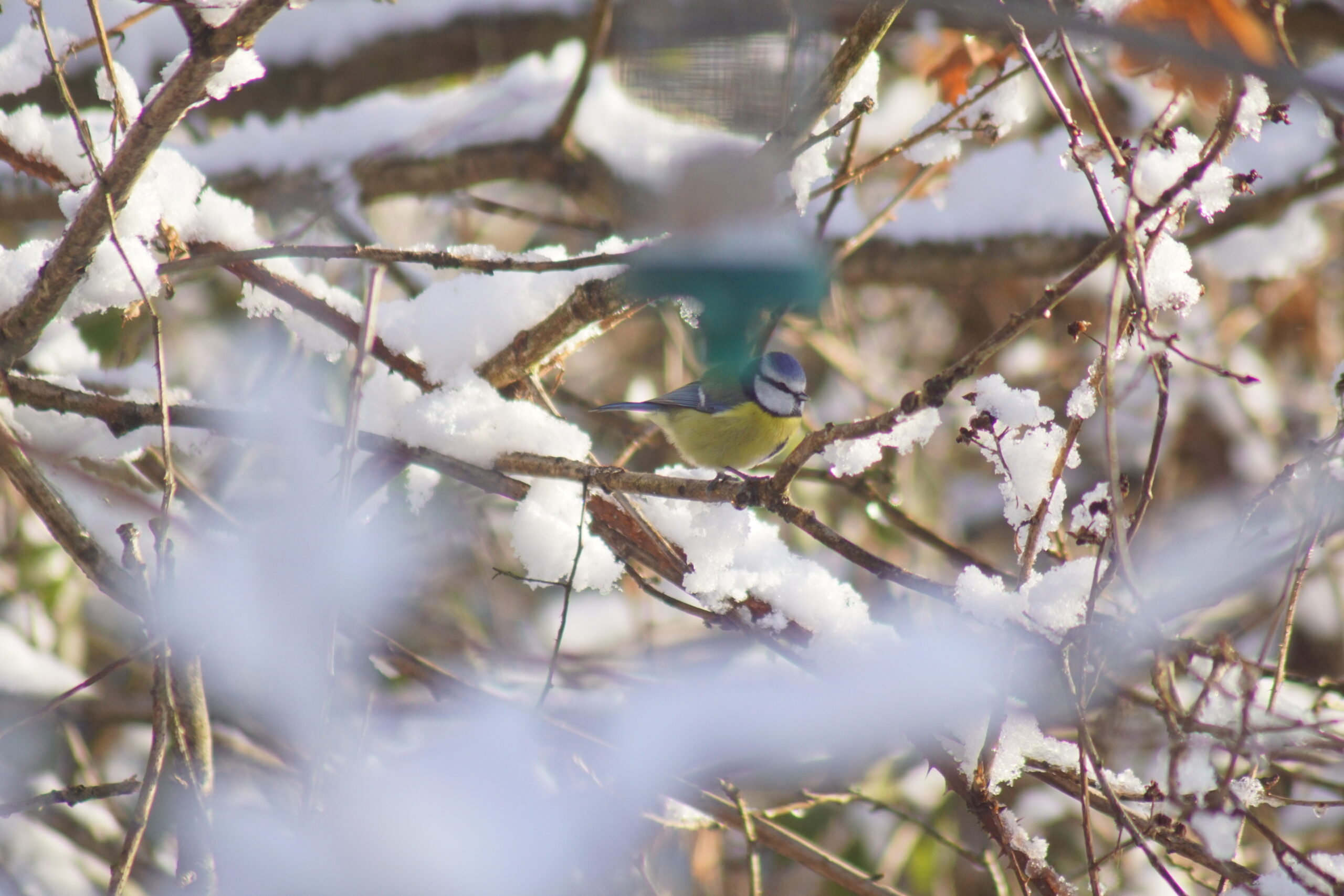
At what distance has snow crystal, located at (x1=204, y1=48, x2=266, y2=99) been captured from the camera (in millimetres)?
1535

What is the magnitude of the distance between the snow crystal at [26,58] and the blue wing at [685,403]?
1.49 metres

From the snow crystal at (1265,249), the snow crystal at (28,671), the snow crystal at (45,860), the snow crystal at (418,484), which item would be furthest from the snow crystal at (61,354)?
the snow crystal at (1265,249)

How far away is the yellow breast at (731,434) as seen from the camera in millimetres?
2844

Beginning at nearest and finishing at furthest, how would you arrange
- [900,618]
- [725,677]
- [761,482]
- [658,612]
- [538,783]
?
[761,482], [538,783], [900,618], [725,677], [658,612]

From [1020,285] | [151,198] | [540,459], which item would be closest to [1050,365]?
[1020,285]

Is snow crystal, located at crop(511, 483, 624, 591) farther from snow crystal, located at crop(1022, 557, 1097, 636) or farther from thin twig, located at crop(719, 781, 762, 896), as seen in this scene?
snow crystal, located at crop(1022, 557, 1097, 636)

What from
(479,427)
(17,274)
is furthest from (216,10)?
(479,427)

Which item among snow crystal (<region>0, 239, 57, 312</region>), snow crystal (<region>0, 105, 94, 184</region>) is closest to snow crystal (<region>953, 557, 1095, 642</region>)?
snow crystal (<region>0, 239, 57, 312</region>)

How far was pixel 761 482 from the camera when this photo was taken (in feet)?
5.07

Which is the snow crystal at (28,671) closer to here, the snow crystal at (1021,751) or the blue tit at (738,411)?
the blue tit at (738,411)

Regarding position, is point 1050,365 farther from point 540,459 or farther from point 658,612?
point 540,459

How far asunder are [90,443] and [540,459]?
0.99 metres

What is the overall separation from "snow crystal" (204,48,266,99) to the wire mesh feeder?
642 millimetres

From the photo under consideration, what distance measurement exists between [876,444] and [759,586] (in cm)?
36
